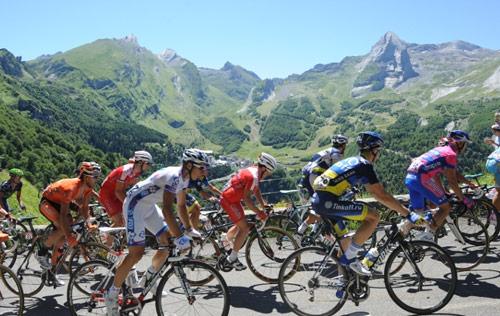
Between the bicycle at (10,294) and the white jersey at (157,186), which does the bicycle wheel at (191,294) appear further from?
the bicycle at (10,294)

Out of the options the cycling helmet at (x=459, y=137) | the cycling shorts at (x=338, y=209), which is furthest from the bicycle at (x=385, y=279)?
the cycling helmet at (x=459, y=137)

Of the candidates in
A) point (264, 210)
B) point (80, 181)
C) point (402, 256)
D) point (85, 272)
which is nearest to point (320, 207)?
point (402, 256)

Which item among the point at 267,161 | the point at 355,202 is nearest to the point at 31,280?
the point at 267,161

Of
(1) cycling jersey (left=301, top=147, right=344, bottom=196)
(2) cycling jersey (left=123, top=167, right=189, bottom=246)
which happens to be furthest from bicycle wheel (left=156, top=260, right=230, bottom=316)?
(1) cycling jersey (left=301, top=147, right=344, bottom=196)

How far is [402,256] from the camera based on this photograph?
612cm

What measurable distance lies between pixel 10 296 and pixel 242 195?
392 cm

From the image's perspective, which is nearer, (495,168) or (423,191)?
(423,191)

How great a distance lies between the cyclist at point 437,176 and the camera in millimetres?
7566

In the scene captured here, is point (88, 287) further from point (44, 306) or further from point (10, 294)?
point (10, 294)

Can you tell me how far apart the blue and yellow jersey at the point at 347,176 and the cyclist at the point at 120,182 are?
11.1 ft

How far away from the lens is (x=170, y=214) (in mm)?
5863

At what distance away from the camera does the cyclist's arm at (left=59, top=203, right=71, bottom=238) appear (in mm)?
7197

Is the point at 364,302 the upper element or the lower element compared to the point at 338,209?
lower

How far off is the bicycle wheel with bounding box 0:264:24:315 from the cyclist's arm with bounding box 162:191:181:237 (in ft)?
6.74
